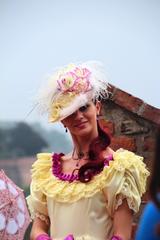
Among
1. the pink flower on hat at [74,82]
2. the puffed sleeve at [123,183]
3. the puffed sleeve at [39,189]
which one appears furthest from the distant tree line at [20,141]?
the puffed sleeve at [123,183]

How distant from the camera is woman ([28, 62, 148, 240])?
1.94m

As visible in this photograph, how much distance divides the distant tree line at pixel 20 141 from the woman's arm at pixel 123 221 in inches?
72.4

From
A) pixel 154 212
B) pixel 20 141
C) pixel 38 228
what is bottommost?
pixel 20 141

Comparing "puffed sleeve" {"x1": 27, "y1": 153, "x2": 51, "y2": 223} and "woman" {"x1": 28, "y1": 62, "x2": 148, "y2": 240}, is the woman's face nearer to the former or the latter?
"woman" {"x1": 28, "y1": 62, "x2": 148, "y2": 240}

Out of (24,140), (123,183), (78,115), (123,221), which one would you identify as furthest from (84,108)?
(24,140)

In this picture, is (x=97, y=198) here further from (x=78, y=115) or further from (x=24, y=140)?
(x=24, y=140)

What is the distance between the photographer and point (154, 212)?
1.27 m

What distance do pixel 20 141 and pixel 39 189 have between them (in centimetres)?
180

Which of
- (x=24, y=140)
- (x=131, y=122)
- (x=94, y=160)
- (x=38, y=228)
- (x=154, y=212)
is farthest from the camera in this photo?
(x=24, y=140)

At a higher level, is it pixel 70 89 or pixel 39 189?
pixel 70 89

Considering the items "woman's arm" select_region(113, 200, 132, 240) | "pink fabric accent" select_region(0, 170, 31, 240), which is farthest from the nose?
"pink fabric accent" select_region(0, 170, 31, 240)

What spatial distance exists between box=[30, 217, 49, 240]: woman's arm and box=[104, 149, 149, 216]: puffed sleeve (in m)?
0.29

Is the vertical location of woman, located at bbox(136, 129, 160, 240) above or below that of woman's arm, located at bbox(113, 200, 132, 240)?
above

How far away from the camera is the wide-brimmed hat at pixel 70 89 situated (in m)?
2.05
